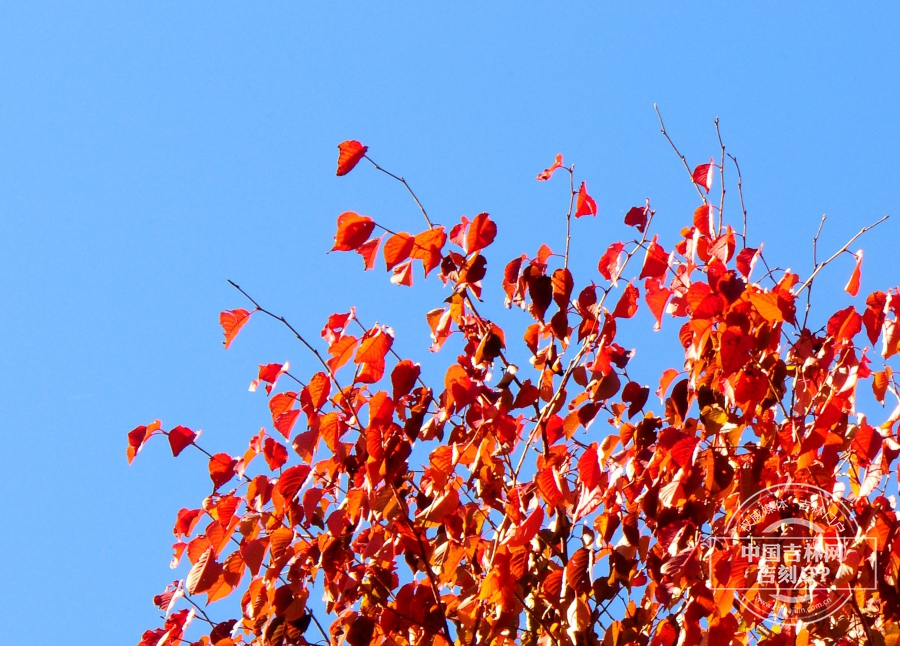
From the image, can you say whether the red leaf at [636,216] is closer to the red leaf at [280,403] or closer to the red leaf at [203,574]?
the red leaf at [280,403]

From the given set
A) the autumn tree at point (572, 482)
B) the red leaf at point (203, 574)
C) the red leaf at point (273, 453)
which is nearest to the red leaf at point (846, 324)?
the autumn tree at point (572, 482)

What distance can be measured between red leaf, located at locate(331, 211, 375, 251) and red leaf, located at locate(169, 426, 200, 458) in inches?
22.4

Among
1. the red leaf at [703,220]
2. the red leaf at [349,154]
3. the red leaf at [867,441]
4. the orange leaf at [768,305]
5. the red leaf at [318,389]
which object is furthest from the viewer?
the red leaf at [703,220]

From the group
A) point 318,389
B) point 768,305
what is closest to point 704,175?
point 768,305

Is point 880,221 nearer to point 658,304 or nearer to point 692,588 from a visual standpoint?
point 658,304

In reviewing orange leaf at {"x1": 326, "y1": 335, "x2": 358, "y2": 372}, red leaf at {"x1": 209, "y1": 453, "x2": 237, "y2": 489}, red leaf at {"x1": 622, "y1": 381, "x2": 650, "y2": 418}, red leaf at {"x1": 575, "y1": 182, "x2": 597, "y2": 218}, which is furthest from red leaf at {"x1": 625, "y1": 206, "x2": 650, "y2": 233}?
red leaf at {"x1": 209, "y1": 453, "x2": 237, "y2": 489}

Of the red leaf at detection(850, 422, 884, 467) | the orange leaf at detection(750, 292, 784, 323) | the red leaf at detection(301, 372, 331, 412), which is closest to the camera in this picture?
the red leaf at detection(850, 422, 884, 467)

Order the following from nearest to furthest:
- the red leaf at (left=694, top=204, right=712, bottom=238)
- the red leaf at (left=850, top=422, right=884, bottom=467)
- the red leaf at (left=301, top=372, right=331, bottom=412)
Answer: the red leaf at (left=850, top=422, right=884, bottom=467), the red leaf at (left=301, top=372, right=331, bottom=412), the red leaf at (left=694, top=204, right=712, bottom=238)

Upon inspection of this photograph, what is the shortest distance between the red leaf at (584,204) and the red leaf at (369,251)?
583 millimetres

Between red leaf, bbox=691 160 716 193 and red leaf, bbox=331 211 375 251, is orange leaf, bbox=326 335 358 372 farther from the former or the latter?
red leaf, bbox=691 160 716 193

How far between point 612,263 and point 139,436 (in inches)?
46.1

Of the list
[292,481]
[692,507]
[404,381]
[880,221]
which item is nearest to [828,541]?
[692,507]

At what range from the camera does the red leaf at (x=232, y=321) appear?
7.75 feet

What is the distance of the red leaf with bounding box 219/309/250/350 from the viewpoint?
93.0 inches
